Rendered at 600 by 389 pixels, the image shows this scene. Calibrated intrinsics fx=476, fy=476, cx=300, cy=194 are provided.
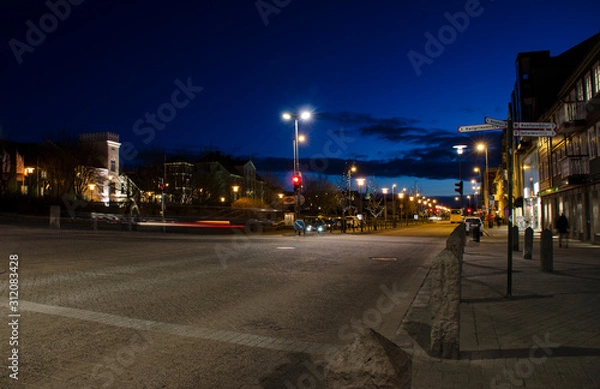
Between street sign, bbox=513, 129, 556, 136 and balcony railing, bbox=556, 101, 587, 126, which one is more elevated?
balcony railing, bbox=556, 101, 587, 126

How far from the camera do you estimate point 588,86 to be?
24.8 metres

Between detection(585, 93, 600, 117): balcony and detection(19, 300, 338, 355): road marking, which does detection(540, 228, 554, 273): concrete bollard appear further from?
detection(585, 93, 600, 117): balcony

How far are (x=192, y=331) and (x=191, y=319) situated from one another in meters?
0.76

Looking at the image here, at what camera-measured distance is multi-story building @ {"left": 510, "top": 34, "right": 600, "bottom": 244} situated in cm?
2427

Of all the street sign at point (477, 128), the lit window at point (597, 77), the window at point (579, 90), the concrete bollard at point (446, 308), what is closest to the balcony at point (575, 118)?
the window at point (579, 90)

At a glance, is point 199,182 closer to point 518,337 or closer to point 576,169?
point 576,169

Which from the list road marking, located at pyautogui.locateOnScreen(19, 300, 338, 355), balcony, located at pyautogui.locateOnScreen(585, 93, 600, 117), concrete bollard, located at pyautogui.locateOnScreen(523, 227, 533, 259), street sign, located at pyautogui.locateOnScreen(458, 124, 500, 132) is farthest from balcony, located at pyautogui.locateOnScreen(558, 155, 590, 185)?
road marking, located at pyautogui.locateOnScreen(19, 300, 338, 355)

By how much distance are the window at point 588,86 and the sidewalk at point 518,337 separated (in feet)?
56.6

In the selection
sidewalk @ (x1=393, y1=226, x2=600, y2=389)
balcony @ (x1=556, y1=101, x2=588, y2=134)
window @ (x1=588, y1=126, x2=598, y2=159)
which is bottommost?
sidewalk @ (x1=393, y1=226, x2=600, y2=389)

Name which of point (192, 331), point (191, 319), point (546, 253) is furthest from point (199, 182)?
point (192, 331)

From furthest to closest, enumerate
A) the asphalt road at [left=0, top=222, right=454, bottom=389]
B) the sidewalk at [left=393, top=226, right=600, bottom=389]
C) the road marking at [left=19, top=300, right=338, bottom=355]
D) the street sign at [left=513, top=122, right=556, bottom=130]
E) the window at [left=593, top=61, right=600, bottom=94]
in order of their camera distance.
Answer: the window at [left=593, top=61, right=600, bottom=94] < the street sign at [left=513, top=122, right=556, bottom=130] < the road marking at [left=19, top=300, right=338, bottom=355] < the asphalt road at [left=0, top=222, right=454, bottom=389] < the sidewalk at [left=393, top=226, right=600, bottom=389]

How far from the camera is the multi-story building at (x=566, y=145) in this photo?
955 inches

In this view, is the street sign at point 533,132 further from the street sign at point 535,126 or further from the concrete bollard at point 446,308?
the concrete bollard at point 446,308

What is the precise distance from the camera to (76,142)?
2373 inches
